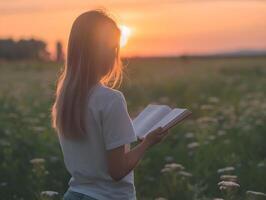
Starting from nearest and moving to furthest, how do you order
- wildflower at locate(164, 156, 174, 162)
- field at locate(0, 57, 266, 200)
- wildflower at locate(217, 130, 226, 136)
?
field at locate(0, 57, 266, 200) < wildflower at locate(164, 156, 174, 162) < wildflower at locate(217, 130, 226, 136)

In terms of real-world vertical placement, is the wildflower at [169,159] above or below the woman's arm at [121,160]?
below

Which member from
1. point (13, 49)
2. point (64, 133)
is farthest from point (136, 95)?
point (13, 49)

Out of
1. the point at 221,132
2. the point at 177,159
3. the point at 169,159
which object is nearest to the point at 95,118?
the point at 169,159

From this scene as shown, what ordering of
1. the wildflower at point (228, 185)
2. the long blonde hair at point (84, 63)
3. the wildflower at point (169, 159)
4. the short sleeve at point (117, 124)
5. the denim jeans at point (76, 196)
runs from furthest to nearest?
the wildflower at point (169, 159) → the wildflower at point (228, 185) → the denim jeans at point (76, 196) → the long blonde hair at point (84, 63) → the short sleeve at point (117, 124)

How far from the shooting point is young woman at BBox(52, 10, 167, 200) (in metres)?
3.51

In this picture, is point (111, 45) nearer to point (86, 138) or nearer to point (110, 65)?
point (110, 65)

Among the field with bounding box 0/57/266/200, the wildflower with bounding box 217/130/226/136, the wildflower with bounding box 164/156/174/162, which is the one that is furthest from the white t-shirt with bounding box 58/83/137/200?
the wildflower with bounding box 217/130/226/136

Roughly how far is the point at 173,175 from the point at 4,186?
149cm

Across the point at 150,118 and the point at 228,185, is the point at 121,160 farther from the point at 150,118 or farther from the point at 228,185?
the point at 228,185

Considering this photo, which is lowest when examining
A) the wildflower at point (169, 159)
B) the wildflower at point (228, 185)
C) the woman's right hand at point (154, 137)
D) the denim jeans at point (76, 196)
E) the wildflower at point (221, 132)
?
the wildflower at point (221, 132)

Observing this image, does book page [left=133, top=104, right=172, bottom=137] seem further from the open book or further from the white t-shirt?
the white t-shirt

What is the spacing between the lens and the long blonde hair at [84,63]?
3.59 m

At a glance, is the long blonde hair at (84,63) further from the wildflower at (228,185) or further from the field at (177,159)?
the wildflower at (228,185)

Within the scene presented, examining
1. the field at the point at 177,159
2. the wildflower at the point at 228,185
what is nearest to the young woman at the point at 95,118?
the field at the point at 177,159
